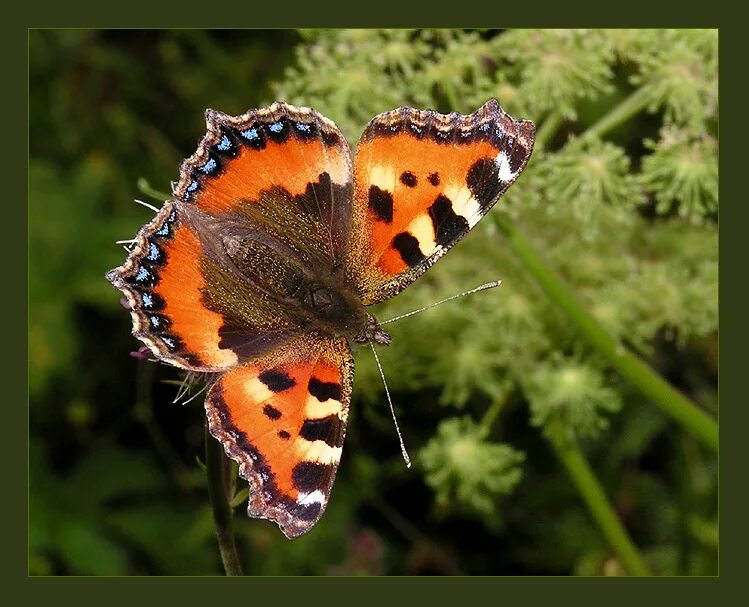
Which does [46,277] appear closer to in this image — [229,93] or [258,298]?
[229,93]

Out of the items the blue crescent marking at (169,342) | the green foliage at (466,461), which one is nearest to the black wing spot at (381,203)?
the blue crescent marking at (169,342)

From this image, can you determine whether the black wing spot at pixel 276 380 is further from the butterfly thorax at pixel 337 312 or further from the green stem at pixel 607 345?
the green stem at pixel 607 345

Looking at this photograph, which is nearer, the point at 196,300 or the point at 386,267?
the point at 196,300

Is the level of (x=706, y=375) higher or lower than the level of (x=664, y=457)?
higher

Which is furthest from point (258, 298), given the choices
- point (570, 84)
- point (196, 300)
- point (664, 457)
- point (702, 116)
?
point (664, 457)

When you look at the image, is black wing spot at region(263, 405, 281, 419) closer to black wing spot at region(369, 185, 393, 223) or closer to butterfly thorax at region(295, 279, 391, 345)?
butterfly thorax at region(295, 279, 391, 345)

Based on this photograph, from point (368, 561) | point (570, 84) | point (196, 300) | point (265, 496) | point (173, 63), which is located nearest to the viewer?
point (265, 496)
